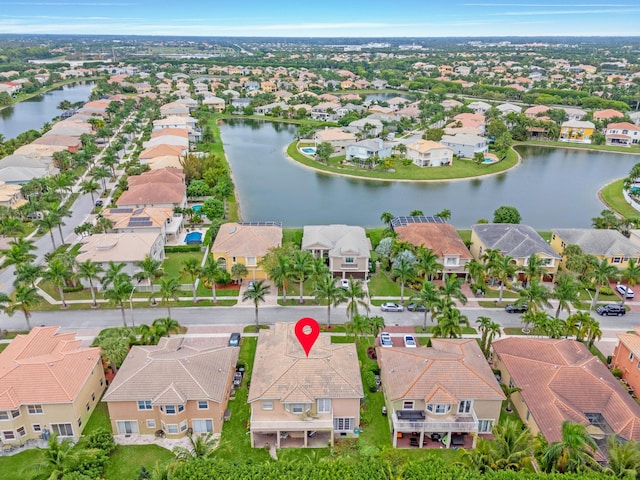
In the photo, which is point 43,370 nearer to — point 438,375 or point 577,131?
point 438,375

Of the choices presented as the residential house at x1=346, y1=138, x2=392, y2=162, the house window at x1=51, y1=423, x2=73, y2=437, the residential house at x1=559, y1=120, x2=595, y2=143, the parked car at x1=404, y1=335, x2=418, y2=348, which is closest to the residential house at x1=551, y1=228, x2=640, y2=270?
the parked car at x1=404, y1=335, x2=418, y2=348

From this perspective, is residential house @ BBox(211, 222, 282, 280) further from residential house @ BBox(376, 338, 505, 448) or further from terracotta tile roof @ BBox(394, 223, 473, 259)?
residential house @ BBox(376, 338, 505, 448)

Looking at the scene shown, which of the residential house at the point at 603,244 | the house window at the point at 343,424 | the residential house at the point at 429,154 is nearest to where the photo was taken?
the house window at the point at 343,424

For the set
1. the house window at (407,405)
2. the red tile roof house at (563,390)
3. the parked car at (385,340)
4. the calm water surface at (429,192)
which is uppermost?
the red tile roof house at (563,390)

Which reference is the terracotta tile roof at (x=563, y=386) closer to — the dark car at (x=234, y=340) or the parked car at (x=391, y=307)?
the parked car at (x=391, y=307)

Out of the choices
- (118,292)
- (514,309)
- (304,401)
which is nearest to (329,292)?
(304,401)

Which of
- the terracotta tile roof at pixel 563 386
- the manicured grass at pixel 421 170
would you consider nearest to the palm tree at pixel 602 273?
the terracotta tile roof at pixel 563 386

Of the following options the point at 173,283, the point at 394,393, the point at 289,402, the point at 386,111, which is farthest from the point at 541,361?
the point at 386,111
